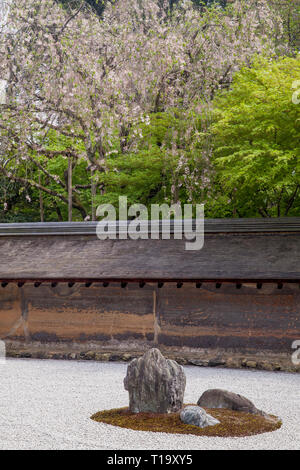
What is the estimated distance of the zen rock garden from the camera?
24.0 feet

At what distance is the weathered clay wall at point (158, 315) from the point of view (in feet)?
39.3

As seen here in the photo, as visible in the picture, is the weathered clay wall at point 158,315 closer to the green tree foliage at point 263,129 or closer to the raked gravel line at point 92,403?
the raked gravel line at point 92,403

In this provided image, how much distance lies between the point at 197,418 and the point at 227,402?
788 millimetres

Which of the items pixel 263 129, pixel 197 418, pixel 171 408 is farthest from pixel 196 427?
pixel 263 129

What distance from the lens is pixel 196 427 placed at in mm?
7273

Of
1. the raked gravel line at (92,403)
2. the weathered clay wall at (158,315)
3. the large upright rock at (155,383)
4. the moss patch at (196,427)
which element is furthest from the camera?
the weathered clay wall at (158,315)

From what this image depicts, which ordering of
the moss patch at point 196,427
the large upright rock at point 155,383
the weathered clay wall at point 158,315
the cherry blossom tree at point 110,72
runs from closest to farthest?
the moss patch at point 196,427 < the large upright rock at point 155,383 < the weathered clay wall at point 158,315 < the cherry blossom tree at point 110,72

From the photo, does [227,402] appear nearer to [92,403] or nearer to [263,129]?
[92,403]

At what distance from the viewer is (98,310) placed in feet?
42.8

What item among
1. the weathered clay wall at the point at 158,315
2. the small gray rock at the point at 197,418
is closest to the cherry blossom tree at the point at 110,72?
the weathered clay wall at the point at 158,315

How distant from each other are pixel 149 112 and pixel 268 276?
445 inches

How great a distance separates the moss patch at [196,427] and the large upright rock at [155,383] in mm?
132

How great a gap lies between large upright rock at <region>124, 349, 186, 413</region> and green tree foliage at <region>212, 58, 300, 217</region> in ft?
24.3

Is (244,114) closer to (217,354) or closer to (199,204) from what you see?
(199,204)
